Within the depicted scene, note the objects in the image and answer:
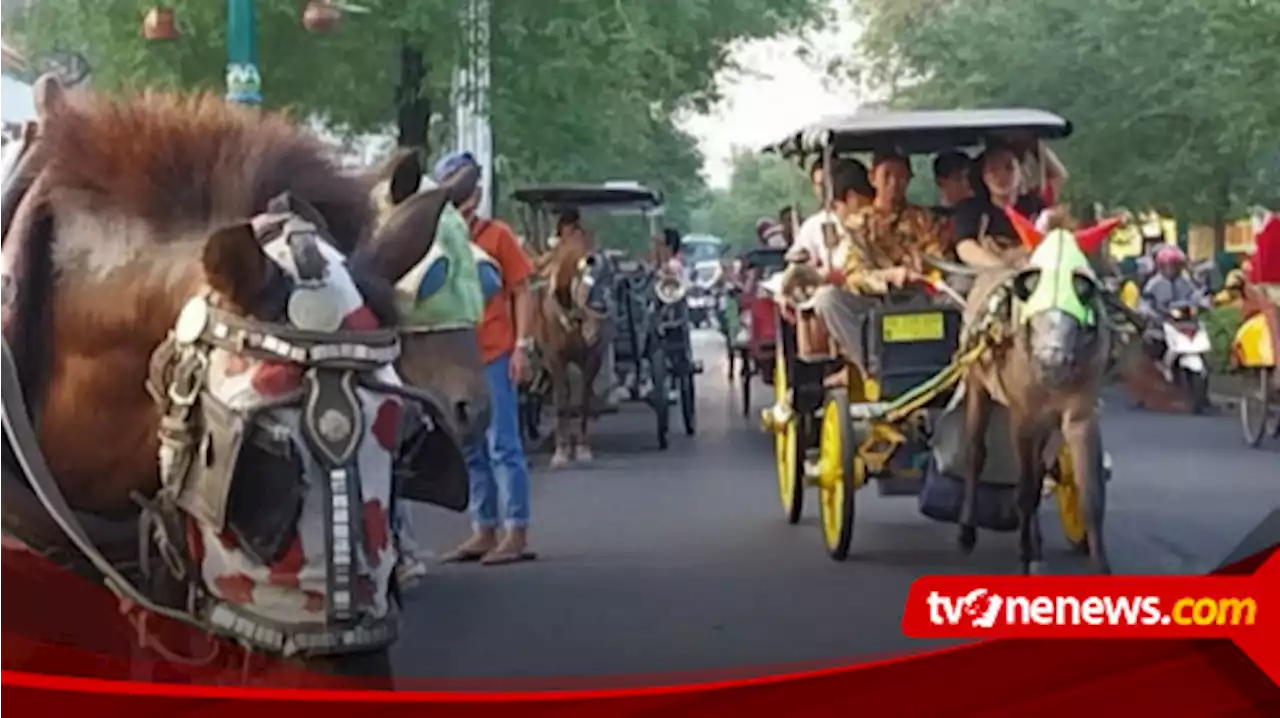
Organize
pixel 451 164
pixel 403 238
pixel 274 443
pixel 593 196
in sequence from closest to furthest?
pixel 274 443 → pixel 403 238 → pixel 451 164 → pixel 593 196

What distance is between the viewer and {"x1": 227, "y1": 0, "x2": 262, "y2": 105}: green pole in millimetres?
2863

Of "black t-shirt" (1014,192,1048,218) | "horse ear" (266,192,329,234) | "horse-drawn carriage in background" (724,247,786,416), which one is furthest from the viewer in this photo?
"horse-drawn carriage in background" (724,247,786,416)

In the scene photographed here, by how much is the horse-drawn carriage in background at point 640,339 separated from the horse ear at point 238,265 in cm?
51

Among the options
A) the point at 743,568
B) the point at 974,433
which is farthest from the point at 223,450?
the point at 974,433

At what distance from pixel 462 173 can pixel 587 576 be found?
0.65 meters

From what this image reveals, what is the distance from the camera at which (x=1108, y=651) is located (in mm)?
2965

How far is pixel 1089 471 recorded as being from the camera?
118 inches

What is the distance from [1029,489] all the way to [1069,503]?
69 millimetres

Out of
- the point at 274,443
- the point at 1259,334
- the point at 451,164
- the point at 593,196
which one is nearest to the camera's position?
the point at 274,443

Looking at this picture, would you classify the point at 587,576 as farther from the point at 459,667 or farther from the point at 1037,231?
the point at 1037,231

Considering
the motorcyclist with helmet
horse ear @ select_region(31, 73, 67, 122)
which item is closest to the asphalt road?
the motorcyclist with helmet

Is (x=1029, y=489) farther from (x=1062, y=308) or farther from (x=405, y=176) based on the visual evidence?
(x=405, y=176)

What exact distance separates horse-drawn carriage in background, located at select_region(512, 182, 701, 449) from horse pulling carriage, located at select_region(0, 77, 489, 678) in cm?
18

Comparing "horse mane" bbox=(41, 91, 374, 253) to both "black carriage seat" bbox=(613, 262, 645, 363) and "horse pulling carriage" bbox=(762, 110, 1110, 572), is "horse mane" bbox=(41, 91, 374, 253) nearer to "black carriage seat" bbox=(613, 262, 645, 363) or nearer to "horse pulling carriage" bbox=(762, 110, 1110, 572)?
"black carriage seat" bbox=(613, 262, 645, 363)
